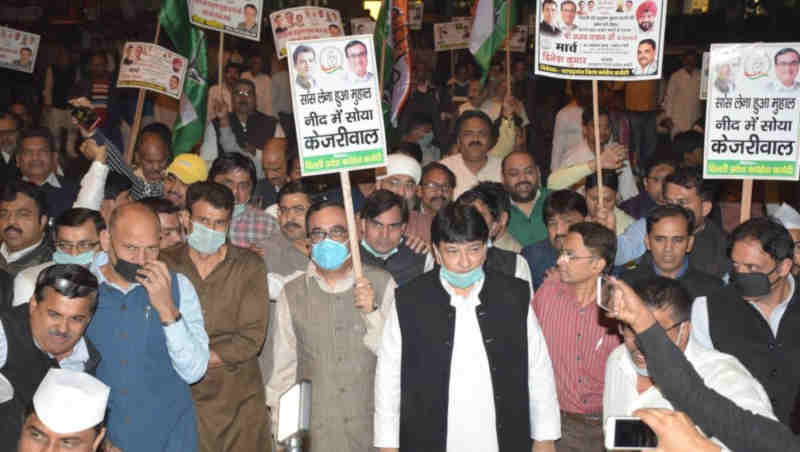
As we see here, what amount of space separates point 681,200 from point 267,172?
379cm

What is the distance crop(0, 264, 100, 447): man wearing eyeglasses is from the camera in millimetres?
4152

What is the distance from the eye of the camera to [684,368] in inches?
128

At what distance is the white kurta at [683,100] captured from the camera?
51.7ft

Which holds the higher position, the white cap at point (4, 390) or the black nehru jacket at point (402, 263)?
the black nehru jacket at point (402, 263)

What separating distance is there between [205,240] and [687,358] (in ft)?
9.67

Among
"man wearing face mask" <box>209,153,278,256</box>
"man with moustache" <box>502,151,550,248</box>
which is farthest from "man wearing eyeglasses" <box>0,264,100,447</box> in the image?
"man with moustache" <box>502,151,550,248</box>

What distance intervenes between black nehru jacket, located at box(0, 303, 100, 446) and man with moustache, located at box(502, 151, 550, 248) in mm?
4179

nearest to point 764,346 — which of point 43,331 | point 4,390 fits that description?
point 43,331

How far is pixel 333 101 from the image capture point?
5.77 m

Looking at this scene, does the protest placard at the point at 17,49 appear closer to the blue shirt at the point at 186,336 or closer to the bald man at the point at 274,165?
the bald man at the point at 274,165

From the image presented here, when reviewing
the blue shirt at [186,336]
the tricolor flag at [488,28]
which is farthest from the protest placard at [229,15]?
the blue shirt at [186,336]

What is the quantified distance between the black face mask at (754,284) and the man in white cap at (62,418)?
134 inches

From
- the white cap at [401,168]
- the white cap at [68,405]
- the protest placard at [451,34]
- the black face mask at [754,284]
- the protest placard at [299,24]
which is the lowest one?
the white cap at [68,405]

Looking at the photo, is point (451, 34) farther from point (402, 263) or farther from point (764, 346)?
point (764, 346)
